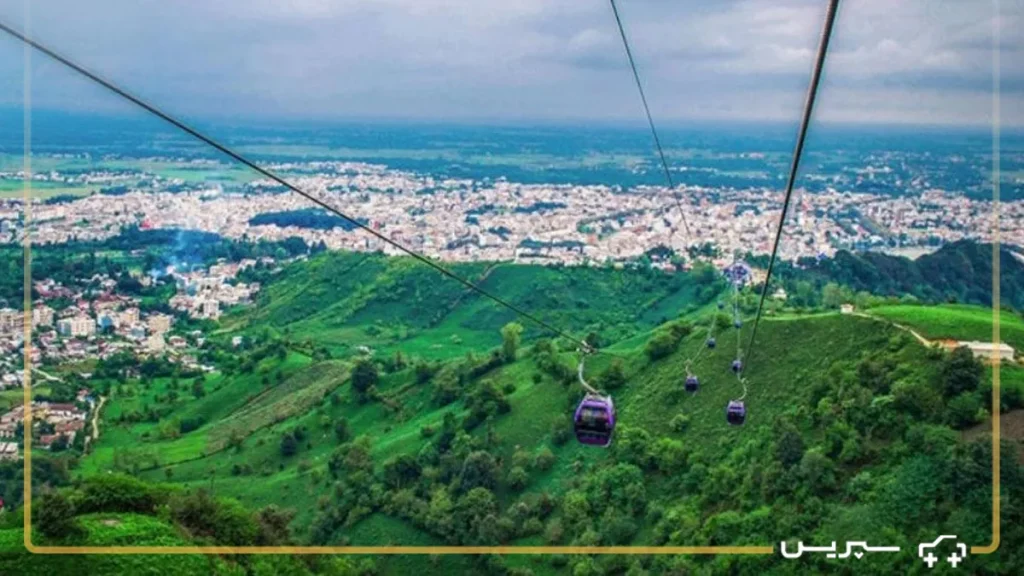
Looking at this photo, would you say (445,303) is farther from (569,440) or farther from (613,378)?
(569,440)

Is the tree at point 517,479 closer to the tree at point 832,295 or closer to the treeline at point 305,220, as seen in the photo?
the tree at point 832,295

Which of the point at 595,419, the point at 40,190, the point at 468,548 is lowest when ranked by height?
the point at 468,548

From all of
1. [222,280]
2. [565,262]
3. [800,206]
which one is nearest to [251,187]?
[222,280]

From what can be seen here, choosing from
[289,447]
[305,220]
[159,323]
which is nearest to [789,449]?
[289,447]

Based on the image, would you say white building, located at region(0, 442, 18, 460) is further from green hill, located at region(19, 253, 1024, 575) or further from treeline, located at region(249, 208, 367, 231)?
treeline, located at region(249, 208, 367, 231)

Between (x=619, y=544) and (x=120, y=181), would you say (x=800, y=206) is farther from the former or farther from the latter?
(x=120, y=181)

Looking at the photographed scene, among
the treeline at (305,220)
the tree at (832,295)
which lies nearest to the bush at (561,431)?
the tree at (832,295)

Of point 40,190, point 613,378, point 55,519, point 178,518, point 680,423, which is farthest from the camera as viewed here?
point 40,190
